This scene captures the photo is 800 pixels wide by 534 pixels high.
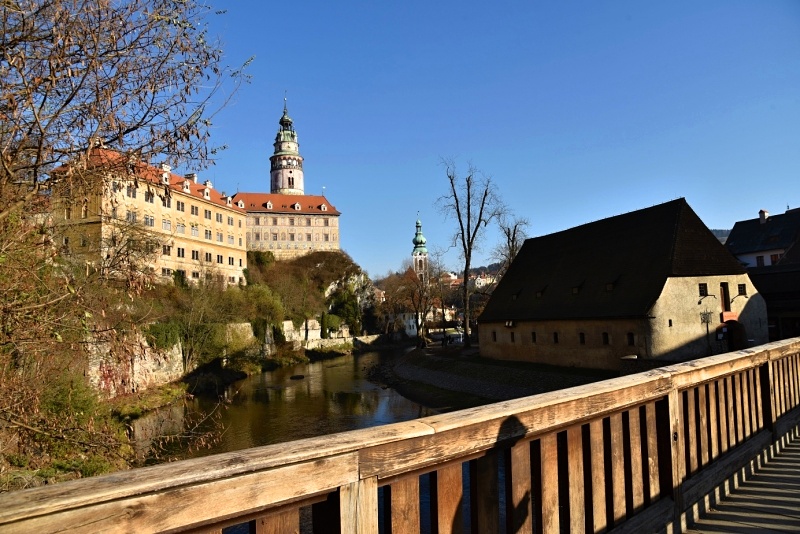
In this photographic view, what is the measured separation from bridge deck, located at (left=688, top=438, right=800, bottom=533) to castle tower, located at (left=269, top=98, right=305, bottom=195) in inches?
3679

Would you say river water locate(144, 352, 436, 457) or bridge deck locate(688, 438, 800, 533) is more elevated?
bridge deck locate(688, 438, 800, 533)

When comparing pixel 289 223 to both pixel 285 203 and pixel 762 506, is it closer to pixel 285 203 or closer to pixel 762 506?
pixel 285 203

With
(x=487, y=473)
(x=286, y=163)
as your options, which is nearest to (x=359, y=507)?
(x=487, y=473)

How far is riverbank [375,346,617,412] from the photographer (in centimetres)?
2503

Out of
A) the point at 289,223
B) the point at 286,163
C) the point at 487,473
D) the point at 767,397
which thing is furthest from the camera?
the point at 286,163

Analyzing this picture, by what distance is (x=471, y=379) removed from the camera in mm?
29797

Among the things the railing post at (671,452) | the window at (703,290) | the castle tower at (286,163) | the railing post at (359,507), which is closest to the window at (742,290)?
the window at (703,290)

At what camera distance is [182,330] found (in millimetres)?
40844

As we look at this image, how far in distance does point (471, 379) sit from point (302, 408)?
9.81 meters

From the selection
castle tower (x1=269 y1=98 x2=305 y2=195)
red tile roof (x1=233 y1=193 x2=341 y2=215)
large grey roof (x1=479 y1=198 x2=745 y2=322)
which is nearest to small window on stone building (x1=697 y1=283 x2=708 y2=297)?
large grey roof (x1=479 y1=198 x2=745 y2=322)

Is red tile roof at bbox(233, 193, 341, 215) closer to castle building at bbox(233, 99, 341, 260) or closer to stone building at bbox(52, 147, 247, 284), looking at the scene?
castle building at bbox(233, 99, 341, 260)

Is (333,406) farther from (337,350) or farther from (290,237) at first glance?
(290,237)

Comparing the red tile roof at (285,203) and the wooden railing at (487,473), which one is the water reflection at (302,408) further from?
the red tile roof at (285,203)

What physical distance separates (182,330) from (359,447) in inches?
1678
